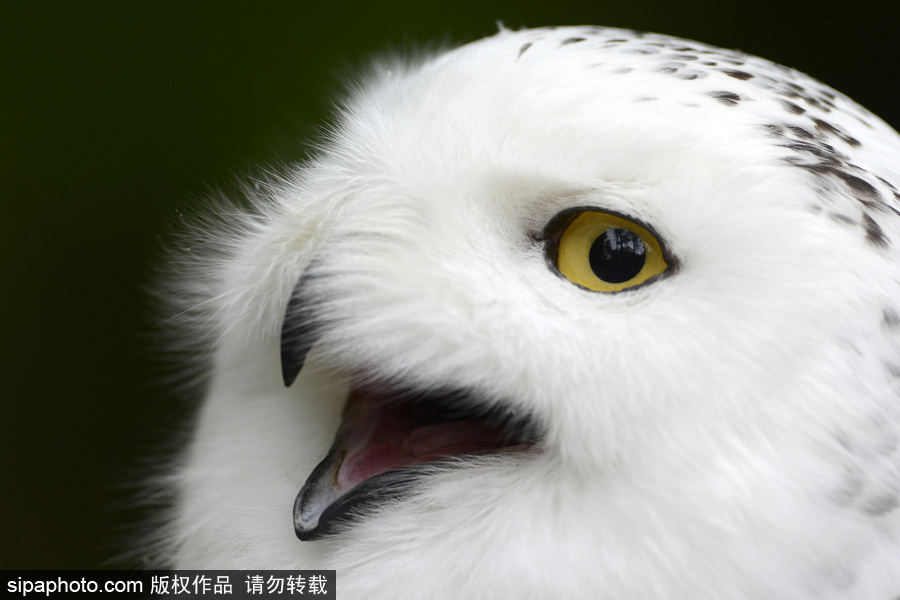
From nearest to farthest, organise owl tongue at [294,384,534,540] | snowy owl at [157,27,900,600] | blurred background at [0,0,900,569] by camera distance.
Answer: snowy owl at [157,27,900,600], owl tongue at [294,384,534,540], blurred background at [0,0,900,569]

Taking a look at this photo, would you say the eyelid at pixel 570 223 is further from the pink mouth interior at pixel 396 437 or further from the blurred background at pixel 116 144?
the blurred background at pixel 116 144

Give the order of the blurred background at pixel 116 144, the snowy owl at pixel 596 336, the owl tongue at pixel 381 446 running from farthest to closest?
the blurred background at pixel 116 144 → the owl tongue at pixel 381 446 → the snowy owl at pixel 596 336

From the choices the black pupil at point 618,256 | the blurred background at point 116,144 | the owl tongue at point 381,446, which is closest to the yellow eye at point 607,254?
the black pupil at point 618,256

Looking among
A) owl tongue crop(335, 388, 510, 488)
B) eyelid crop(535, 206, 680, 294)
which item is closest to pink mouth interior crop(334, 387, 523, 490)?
owl tongue crop(335, 388, 510, 488)

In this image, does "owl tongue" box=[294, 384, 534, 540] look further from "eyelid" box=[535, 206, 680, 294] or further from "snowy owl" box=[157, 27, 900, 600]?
"eyelid" box=[535, 206, 680, 294]

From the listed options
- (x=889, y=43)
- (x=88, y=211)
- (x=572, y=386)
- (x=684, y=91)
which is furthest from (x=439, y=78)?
(x=889, y=43)

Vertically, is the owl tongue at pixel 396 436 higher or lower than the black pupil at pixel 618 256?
lower

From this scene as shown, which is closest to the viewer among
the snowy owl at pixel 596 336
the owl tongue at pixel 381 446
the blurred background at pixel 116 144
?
the snowy owl at pixel 596 336

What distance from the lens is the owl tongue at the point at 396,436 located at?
26.0 inches

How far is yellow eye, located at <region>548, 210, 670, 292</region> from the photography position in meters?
0.56

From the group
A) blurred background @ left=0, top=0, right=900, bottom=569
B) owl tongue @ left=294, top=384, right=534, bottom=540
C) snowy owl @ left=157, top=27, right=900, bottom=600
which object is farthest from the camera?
blurred background @ left=0, top=0, right=900, bottom=569

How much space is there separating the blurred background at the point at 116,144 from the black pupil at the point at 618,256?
1.14 meters

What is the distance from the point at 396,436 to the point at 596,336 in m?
0.25

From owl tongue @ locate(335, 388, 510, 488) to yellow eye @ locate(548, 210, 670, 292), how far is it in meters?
0.16
